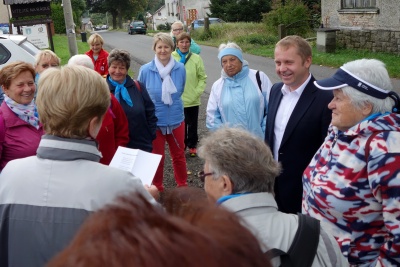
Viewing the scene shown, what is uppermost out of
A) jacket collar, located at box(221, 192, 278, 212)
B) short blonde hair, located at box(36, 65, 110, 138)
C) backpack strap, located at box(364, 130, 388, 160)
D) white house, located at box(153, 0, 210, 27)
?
white house, located at box(153, 0, 210, 27)

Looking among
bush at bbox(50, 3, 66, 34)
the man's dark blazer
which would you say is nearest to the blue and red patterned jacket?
the man's dark blazer

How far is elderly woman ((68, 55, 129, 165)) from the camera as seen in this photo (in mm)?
3992

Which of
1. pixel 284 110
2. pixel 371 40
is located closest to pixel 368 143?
pixel 284 110

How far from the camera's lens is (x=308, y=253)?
1.74 m

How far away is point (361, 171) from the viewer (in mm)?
2240

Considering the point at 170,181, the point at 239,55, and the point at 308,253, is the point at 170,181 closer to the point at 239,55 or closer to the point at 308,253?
the point at 239,55

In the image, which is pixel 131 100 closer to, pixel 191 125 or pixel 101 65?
pixel 191 125

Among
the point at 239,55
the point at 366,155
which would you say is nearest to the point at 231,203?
the point at 366,155

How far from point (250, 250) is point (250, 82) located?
3.71m

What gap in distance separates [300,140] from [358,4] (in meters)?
18.0

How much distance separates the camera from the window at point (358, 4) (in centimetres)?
1875

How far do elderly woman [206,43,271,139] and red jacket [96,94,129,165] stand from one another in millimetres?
864

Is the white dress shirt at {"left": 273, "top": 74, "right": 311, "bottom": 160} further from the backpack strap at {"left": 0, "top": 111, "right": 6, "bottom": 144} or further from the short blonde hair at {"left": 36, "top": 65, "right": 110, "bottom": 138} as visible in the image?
the backpack strap at {"left": 0, "top": 111, "right": 6, "bottom": 144}

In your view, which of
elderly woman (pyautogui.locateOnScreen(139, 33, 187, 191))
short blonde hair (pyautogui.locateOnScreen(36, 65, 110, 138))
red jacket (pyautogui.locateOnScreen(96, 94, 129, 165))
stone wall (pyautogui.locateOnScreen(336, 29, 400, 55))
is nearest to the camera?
short blonde hair (pyautogui.locateOnScreen(36, 65, 110, 138))
